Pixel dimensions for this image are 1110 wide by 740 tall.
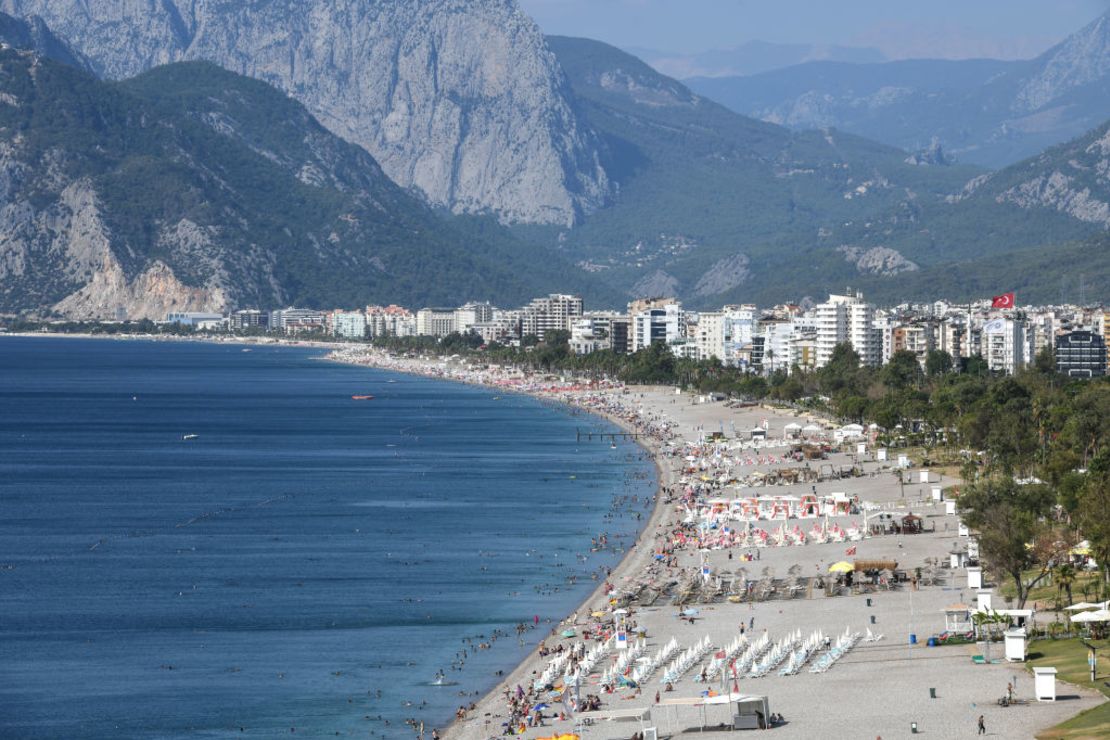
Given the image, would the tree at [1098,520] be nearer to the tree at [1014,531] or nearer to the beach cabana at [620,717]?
the tree at [1014,531]

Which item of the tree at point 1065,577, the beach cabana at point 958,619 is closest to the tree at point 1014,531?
the tree at point 1065,577

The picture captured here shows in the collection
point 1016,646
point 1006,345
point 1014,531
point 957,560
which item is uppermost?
point 1006,345

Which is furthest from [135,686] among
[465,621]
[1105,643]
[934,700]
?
[1105,643]

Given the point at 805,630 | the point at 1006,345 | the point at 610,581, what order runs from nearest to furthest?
the point at 805,630 < the point at 610,581 < the point at 1006,345

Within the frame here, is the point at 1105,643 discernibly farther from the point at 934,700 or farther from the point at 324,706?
the point at 324,706

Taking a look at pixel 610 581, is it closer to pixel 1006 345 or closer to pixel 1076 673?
pixel 1076 673

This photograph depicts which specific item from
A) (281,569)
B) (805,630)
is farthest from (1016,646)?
(281,569)

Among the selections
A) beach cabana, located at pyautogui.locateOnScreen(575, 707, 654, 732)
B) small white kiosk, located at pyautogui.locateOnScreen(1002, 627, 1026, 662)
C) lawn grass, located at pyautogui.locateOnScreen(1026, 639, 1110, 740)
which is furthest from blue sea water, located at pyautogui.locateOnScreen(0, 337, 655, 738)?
lawn grass, located at pyautogui.locateOnScreen(1026, 639, 1110, 740)
